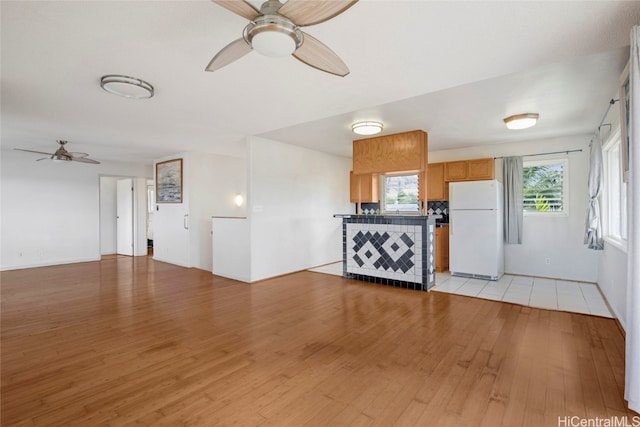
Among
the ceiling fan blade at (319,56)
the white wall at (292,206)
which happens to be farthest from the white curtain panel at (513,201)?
the ceiling fan blade at (319,56)

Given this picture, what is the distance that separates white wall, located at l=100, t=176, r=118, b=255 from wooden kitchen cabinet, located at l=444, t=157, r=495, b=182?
357 inches

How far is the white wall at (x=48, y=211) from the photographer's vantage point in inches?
249

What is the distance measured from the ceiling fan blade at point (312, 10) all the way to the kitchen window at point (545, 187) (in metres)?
5.62

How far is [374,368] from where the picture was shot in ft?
7.70

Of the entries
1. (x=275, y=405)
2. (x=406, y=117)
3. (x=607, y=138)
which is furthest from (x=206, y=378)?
(x=607, y=138)

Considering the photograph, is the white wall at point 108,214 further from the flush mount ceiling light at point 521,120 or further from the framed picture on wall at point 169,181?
the flush mount ceiling light at point 521,120

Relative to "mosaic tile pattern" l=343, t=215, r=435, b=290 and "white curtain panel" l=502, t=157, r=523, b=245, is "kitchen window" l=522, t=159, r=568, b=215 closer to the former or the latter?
"white curtain panel" l=502, t=157, r=523, b=245

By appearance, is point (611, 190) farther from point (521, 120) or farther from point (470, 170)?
point (470, 170)

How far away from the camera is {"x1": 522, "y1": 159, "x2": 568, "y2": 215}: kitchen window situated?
5331 mm

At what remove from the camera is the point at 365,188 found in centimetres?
737

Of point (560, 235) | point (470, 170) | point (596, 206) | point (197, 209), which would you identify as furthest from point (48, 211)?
point (560, 235)

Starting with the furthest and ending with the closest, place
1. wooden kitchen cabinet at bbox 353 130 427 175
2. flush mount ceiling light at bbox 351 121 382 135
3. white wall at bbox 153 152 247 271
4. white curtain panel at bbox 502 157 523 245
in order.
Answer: white wall at bbox 153 152 247 271 → white curtain panel at bbox 502 157 523 245 → wooden kitchen cabinet at bbox 353 130 427 175 → flush mount ceiling light at bbox 351 121 382 135

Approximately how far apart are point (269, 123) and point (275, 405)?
361 centimetres

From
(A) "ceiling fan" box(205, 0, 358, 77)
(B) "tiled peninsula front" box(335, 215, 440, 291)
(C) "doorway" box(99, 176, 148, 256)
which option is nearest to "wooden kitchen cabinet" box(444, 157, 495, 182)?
(B) "tiled peninsula front" box(335, 215, 440, 291)
